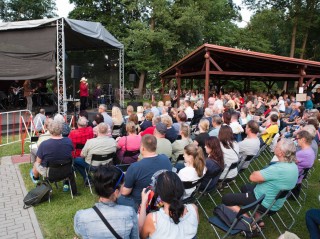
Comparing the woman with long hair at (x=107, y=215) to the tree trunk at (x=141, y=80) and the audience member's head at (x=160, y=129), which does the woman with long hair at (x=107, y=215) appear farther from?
the tree trunk at (x=141, y=80)

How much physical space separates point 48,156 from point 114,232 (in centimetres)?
259

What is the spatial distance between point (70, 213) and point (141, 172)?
5.57ft

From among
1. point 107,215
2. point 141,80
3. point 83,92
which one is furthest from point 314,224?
point 141,80

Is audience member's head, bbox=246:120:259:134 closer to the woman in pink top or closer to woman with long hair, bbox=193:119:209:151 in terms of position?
woman with long hair, bbox=193:119:209:151

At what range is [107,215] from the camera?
2088mm

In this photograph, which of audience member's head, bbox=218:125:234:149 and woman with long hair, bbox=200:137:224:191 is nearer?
woman with long hair, bbox=200:137:224:191

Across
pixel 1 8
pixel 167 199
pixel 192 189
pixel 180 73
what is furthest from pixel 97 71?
pixel 1 8

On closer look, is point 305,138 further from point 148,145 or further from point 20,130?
point 20,130

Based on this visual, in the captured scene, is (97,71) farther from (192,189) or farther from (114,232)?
(114,232)

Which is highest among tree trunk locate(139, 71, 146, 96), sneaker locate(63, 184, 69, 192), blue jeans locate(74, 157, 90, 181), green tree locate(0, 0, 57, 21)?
green tree locate(0, 0, 57, 21)

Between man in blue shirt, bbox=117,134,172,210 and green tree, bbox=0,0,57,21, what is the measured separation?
35480mm

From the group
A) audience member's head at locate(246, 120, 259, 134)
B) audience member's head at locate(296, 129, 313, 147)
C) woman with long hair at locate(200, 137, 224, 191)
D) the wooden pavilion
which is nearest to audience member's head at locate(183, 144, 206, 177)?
woman with long hair at locate(200, 137, 224, 191)

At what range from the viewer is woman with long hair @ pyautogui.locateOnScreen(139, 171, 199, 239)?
218 centimetres

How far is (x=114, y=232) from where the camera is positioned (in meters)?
2.07
